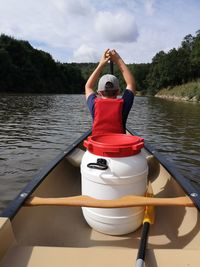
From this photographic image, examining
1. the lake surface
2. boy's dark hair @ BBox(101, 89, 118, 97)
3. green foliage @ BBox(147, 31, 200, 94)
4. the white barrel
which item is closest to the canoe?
the white barrel

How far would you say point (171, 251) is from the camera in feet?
7.52

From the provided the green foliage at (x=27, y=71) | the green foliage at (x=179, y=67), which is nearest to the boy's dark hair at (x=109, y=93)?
the green foliage at (x=27, y=71)

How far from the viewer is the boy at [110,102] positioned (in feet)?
12.0

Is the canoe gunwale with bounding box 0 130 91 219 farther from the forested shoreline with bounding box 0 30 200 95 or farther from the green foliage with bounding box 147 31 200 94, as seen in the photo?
the green foliage with bounding box 147 31 200 94

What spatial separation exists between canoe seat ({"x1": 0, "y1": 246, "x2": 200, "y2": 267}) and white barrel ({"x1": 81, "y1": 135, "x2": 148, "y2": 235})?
540 mm

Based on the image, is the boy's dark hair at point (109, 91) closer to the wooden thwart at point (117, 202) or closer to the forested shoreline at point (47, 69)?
the wooden thwart at point (117, 202)

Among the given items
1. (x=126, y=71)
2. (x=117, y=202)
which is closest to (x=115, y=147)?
(x=117, y=202)

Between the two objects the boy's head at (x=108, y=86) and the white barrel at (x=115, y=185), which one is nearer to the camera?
the white barrel at (x=115, y=185)

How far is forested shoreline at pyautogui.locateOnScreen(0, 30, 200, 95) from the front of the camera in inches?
2384

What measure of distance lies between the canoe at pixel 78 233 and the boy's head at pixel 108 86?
3.95 ft

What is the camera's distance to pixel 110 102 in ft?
11.9

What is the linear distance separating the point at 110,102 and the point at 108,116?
0.18 meters

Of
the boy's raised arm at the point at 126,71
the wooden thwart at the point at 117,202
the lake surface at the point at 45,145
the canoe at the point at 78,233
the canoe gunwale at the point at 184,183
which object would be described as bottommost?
the lake surface at the point at 45,145

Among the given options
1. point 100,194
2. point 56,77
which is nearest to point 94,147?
point 100,194
